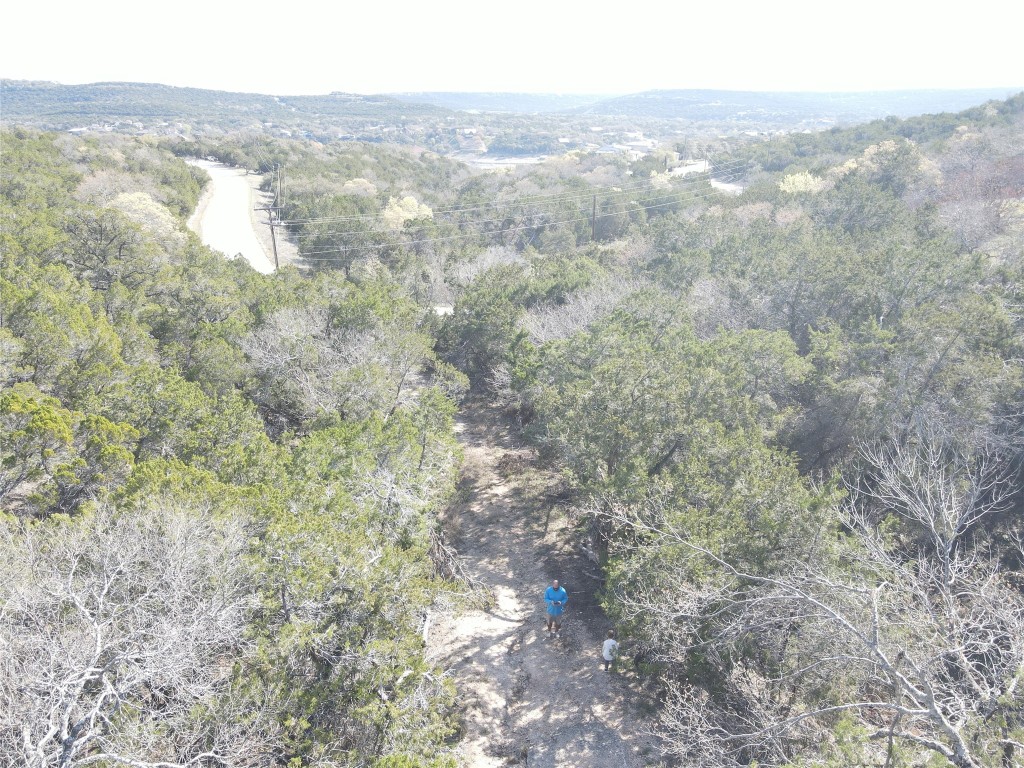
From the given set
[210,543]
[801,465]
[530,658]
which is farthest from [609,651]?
[801,465]

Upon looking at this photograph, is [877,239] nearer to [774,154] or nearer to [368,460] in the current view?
[368,460]

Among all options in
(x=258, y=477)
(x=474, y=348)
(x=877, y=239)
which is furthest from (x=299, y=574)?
(x=877, y=239)

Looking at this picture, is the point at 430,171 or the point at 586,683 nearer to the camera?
the point at 586,683

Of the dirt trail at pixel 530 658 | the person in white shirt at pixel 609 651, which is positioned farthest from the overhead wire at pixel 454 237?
the person in white shirt at pixel 609 651

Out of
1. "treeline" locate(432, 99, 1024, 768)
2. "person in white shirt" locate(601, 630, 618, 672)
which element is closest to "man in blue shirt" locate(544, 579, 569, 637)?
"person in white shirt" locate(601, 630, 618, 672)

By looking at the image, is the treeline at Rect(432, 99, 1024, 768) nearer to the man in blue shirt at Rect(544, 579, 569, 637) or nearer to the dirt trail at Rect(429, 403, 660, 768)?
the dirt trail at Rect(429, 403, 660, 768)

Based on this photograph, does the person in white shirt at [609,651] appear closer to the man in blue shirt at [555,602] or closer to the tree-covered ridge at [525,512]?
the tree-covered ridge at [525,512]

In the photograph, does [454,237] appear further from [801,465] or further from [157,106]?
[157,106]
